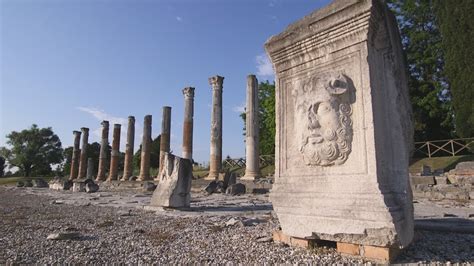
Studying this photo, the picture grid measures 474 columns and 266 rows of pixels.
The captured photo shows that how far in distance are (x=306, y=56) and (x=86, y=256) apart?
3.49 metres

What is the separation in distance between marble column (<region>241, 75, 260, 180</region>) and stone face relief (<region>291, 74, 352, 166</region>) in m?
15.0

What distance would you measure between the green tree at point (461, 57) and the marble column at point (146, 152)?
22809mm

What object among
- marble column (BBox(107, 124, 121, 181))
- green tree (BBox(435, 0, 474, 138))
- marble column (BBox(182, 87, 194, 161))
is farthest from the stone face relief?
marble column (BBox(107, 124, 121, 181))

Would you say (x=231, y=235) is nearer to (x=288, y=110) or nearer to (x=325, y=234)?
(x=325, y=234)

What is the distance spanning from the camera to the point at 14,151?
181ft

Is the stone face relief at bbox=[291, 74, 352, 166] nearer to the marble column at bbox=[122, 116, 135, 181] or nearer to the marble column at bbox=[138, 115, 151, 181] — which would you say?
the marble column at bbox=[138, 115, 151, 181]

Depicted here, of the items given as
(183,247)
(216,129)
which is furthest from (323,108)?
(216,129)

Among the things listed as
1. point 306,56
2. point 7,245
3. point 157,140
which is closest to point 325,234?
point 306,56

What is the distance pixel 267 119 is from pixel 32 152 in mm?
45487

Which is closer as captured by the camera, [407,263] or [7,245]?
[407,263]

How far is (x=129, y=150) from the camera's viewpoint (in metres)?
30.9

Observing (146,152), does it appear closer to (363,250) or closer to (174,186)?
(174,186)

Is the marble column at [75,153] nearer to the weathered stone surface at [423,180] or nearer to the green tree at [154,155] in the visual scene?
the green tree at [154,155]

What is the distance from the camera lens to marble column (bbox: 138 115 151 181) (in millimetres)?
26766
